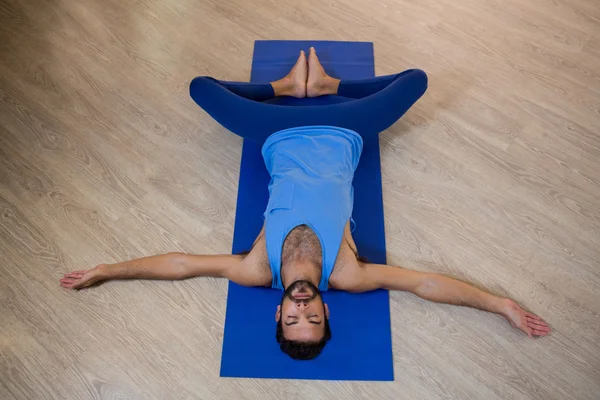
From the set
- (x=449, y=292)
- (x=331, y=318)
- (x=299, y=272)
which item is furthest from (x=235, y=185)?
(x=449, y=292)

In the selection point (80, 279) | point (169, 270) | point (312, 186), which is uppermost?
point (312, 186)

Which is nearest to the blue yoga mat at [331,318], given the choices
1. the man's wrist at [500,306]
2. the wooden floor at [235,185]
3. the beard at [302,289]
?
the wooden floor at [235,185]

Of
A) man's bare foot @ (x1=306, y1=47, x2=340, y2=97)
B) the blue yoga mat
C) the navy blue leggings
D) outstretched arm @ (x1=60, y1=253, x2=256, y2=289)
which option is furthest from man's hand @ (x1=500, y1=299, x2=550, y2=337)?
man's bare foot @ (x1=306, y1=47, x2=340, y2=97)

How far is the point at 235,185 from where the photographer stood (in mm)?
2195

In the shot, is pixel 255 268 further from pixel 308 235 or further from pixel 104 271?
pixel 104 271

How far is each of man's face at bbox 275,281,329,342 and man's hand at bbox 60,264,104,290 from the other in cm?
88

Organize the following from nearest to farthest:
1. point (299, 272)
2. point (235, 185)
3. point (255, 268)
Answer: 1. point (299, 272)
2. point (255, 268)
3. point (235, 185)

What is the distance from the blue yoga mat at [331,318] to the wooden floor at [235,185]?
50 millimetres

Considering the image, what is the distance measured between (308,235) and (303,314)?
325mm

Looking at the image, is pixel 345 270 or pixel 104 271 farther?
pixel 104 271

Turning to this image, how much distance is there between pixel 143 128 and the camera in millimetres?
2352

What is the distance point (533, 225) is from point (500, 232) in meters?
0.17

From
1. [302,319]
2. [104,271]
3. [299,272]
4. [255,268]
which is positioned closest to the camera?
[302,319]

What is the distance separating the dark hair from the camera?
1.68m
